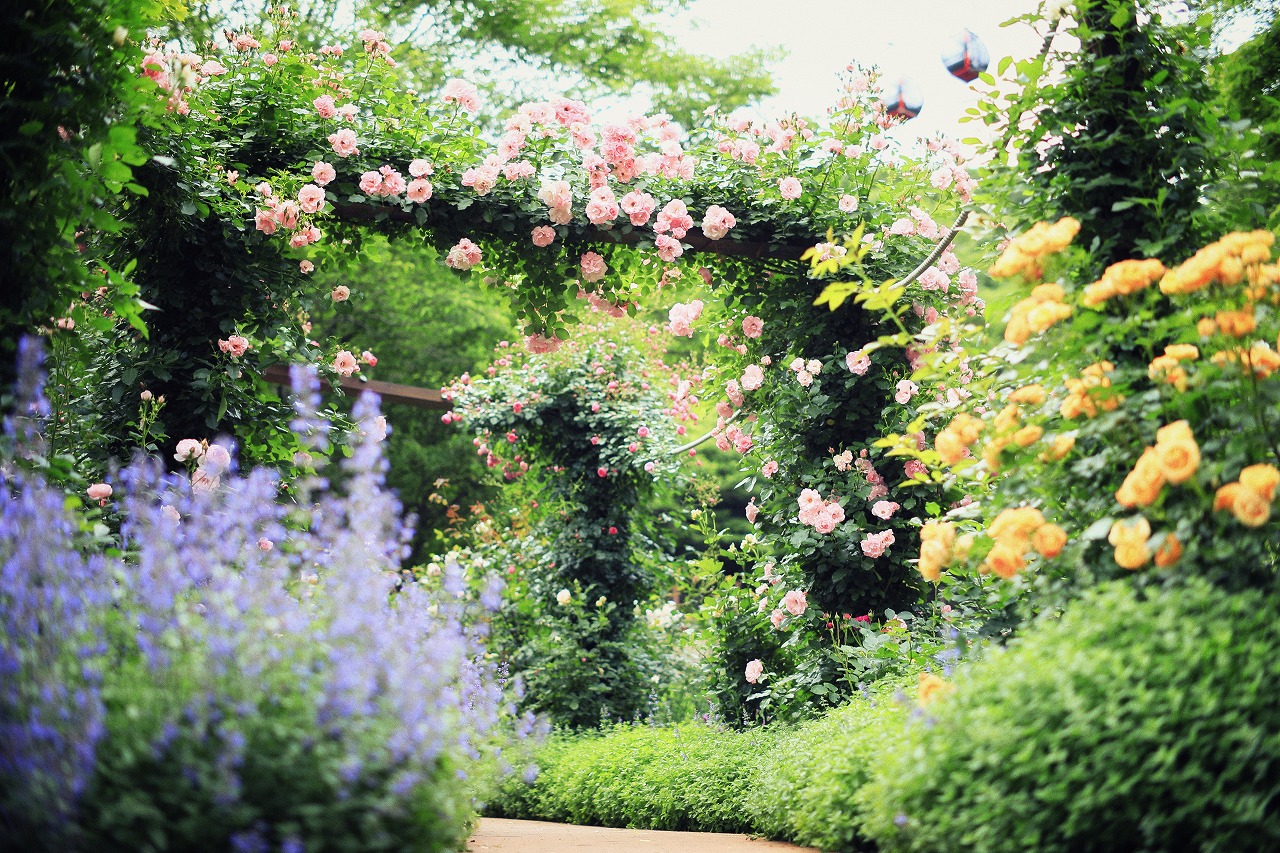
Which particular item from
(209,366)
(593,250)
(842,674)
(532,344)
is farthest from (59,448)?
(842,674)

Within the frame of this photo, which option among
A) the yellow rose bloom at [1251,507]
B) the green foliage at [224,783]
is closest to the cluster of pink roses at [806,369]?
the yellow rose bloom at [1251,507]

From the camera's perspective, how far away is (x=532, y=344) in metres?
4.76

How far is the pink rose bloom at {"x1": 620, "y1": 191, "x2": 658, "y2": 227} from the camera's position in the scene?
4.32 meters

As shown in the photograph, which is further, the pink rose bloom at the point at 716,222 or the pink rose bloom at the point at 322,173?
the pink rose bloom at the point at 716,222

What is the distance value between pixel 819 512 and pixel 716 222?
1405mm

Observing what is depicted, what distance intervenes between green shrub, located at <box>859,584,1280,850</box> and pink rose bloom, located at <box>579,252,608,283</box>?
3.02m

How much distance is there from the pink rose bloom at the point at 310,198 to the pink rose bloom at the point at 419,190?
1.27 feet

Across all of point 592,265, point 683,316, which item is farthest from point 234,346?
point 683,316

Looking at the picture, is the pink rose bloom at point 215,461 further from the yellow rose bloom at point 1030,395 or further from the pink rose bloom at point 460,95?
the yellow rose bloom at point 1030,395

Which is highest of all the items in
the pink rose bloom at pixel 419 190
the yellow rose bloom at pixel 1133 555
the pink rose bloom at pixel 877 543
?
the pink rose bloom at pixel 419 190

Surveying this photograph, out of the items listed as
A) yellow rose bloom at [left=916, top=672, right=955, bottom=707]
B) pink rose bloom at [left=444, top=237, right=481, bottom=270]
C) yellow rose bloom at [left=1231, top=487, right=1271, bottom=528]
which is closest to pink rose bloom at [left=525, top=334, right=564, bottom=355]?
pink rose bloom at [left=444, top=237, right=481, bottom=270]

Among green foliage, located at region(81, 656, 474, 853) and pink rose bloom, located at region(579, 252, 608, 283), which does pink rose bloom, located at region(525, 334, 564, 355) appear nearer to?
pink rose bloom, located at region(579, 252, 608, 283)

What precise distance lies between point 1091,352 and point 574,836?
262cm

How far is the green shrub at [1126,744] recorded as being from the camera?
161 centimetres
